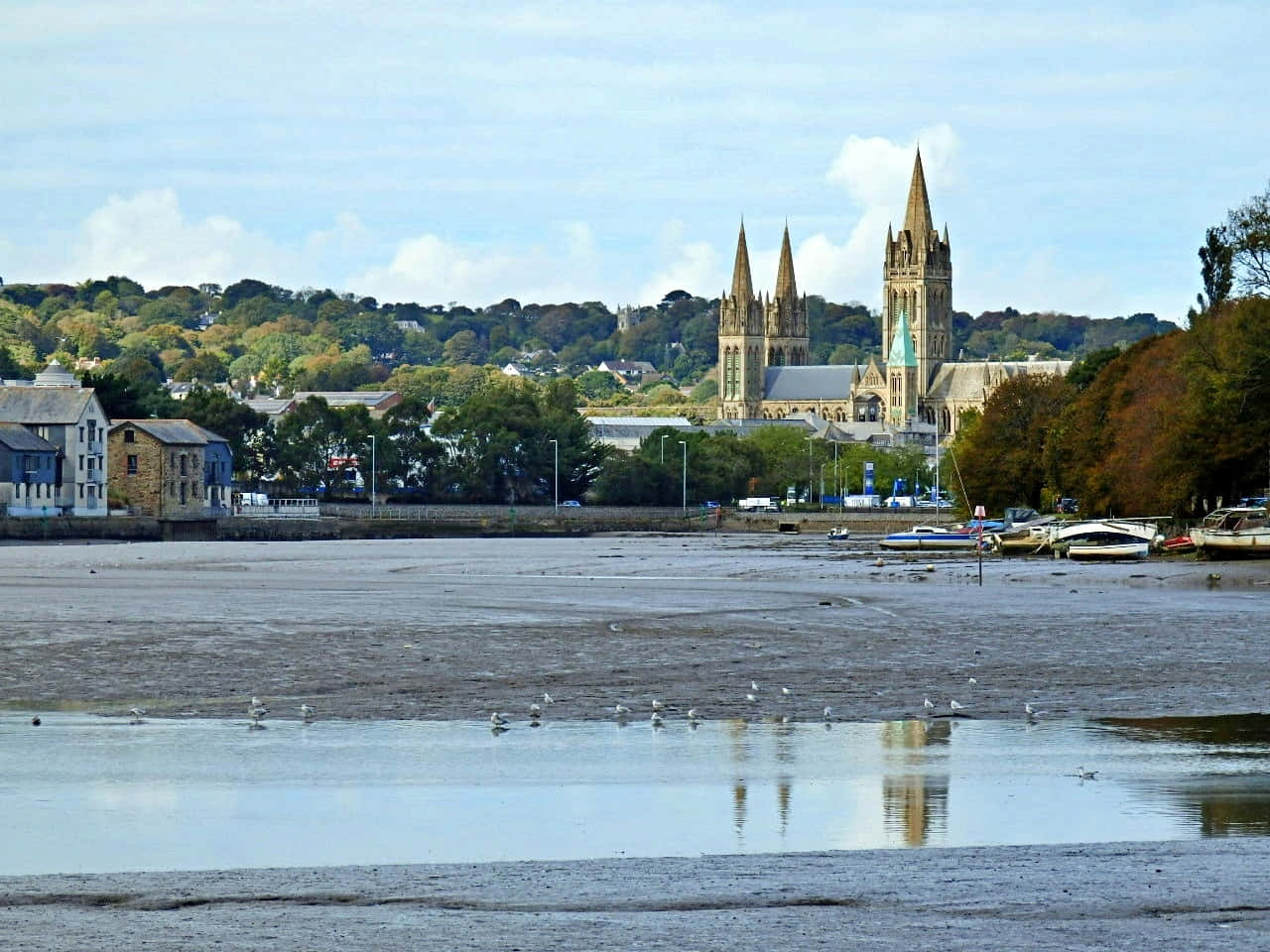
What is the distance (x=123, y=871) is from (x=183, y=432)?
137 meters

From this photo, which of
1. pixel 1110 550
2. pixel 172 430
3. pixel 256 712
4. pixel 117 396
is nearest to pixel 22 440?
pixel 172 430

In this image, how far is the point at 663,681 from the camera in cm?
3344

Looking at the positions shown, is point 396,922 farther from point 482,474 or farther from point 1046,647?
point 482,474

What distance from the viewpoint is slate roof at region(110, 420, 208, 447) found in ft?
482

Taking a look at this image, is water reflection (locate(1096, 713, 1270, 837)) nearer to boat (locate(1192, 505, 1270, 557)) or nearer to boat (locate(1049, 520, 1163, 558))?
boat (locate(1192, 505, 1270, 557))

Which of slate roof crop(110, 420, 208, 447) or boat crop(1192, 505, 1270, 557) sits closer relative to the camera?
boat crop(1192, 505, 1270, 557)

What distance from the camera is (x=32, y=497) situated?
13350 centimetres

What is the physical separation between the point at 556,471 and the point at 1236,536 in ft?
359

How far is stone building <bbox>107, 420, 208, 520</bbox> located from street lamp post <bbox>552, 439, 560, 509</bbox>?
38.3 meters

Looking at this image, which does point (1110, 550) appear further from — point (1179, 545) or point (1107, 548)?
point (1179, 545)

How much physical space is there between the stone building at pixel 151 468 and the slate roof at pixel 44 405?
7070 mm

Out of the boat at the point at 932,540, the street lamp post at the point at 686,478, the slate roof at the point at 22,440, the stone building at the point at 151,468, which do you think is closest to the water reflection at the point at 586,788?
the boat at the point at 932,540

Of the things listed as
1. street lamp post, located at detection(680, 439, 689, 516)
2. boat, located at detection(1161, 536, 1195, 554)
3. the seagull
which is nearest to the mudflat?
the seagull

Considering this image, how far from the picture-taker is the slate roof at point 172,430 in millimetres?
147000
